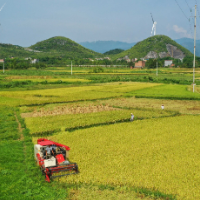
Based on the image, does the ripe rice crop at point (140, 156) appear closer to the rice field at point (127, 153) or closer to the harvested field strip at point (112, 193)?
the rice field at point (127, 153)

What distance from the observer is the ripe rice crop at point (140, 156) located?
923 cm

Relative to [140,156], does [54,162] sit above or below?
above

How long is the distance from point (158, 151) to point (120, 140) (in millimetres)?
2483

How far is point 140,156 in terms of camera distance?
11.7m

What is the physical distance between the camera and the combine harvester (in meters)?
9.84

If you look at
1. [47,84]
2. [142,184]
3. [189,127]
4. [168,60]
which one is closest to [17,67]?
[47,84]

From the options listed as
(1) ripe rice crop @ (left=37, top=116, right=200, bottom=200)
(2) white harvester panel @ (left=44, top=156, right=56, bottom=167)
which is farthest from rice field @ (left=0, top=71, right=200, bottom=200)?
(2) white harvester panel @ (left=44, top=156, right=56, bottom=167)

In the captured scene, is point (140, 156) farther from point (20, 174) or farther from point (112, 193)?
point (20, 174)

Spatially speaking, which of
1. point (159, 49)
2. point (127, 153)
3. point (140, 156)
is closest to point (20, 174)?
point (127, 153)

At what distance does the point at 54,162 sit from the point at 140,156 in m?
3.97

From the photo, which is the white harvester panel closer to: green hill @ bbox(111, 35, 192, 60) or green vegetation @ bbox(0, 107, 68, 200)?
green vegetation @ bbox(0, 107, 68, 200)

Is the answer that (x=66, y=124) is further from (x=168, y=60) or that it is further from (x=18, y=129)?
(x=168, y=60)

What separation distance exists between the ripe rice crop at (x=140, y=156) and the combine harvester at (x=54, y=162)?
0.40 m

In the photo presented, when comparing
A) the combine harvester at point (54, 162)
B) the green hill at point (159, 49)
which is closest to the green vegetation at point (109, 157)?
the combine harvester at point (54, 162)
